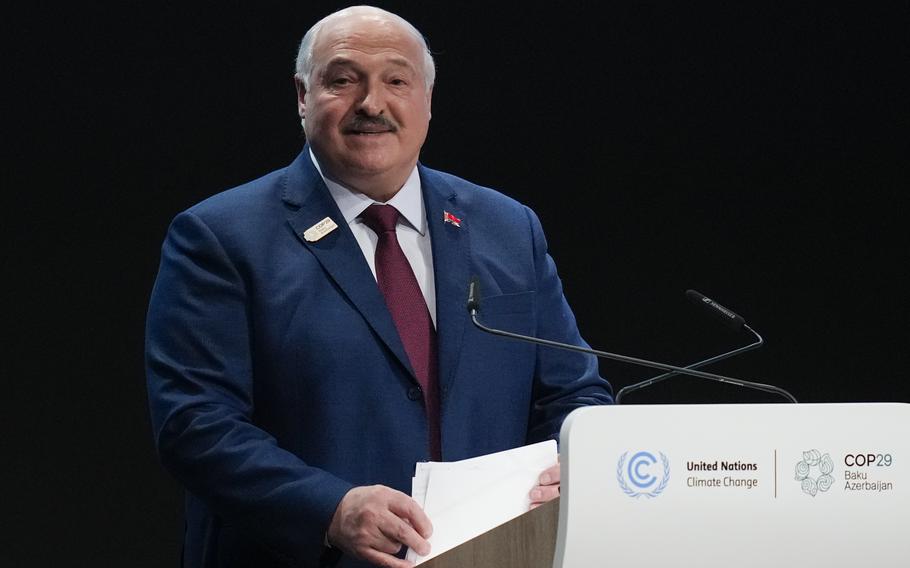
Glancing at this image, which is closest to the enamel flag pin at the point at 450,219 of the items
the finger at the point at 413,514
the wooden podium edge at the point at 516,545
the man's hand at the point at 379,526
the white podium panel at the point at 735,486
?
the man's hand at the point at 379,526

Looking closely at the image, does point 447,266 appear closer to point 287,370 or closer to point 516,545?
point 287,370

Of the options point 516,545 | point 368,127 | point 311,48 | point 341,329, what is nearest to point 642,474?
point 516,545

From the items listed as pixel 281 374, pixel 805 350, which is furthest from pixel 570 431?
pixel 805 350

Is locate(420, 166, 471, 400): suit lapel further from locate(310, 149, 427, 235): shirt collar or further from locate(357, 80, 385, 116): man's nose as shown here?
locate(357, 80, 385, 116): man's nose

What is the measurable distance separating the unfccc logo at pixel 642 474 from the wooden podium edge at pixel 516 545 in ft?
0.40

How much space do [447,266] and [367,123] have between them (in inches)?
12.2

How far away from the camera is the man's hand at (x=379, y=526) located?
1907mm

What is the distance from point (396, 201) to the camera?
258 cm

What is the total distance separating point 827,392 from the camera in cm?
398

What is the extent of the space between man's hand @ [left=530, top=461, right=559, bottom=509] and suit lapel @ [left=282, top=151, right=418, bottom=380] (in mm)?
508

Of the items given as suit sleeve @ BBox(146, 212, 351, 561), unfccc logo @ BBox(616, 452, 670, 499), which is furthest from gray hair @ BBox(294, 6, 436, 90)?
unfccc logo @ BBox(616, 452, 670, 499)

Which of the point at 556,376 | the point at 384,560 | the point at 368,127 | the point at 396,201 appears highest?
the point at 368,127

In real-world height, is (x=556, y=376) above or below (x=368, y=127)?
below

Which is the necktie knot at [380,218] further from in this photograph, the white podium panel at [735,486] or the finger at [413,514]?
the white podium panel at [735,486]
